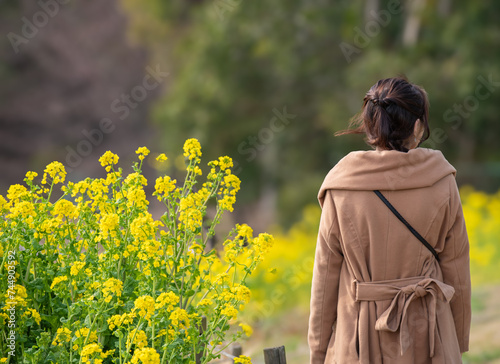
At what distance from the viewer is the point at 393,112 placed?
73.5 inches

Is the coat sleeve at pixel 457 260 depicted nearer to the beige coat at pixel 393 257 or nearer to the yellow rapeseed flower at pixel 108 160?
the beige coat at pixel 393 257

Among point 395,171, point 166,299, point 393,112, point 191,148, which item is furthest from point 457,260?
point 191,148

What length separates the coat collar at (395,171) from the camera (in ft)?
6.11

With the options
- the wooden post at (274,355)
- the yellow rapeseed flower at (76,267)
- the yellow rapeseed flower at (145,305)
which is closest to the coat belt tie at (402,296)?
the wooden post at (274,355)

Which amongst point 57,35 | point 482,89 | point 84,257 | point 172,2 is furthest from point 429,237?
point 57,35

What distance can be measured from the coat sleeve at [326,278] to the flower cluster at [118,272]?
25cm

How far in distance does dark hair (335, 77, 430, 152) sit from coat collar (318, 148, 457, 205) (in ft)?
0.15

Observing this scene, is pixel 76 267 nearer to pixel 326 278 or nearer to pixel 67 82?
pixel 326 278

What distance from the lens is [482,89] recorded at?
978 cm

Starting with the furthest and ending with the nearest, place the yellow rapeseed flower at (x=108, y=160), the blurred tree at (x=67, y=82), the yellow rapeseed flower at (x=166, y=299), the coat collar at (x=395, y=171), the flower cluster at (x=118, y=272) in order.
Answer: the blurred tree at (x=67, y=82) < the yellow rapeseed flower at (x=108, y=160) < the flower cluster at (x=118, y=272) < the yellow rapeseed flower at (x=166, y=299) < the coat collar at (x=395, y=171)

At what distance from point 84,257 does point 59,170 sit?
0.35 meters

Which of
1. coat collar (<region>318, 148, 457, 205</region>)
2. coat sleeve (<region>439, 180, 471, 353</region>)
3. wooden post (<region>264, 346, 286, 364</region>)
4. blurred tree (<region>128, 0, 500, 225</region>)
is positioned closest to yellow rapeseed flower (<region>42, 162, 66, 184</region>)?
wooden post (<region>264, 346, 286, 364</region>)

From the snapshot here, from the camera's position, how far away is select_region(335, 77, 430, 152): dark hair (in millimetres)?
1865

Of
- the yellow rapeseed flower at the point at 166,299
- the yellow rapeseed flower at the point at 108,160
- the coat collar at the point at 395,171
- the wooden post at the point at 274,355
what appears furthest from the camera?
the yellow rapeseed flower at the point at 108,160
